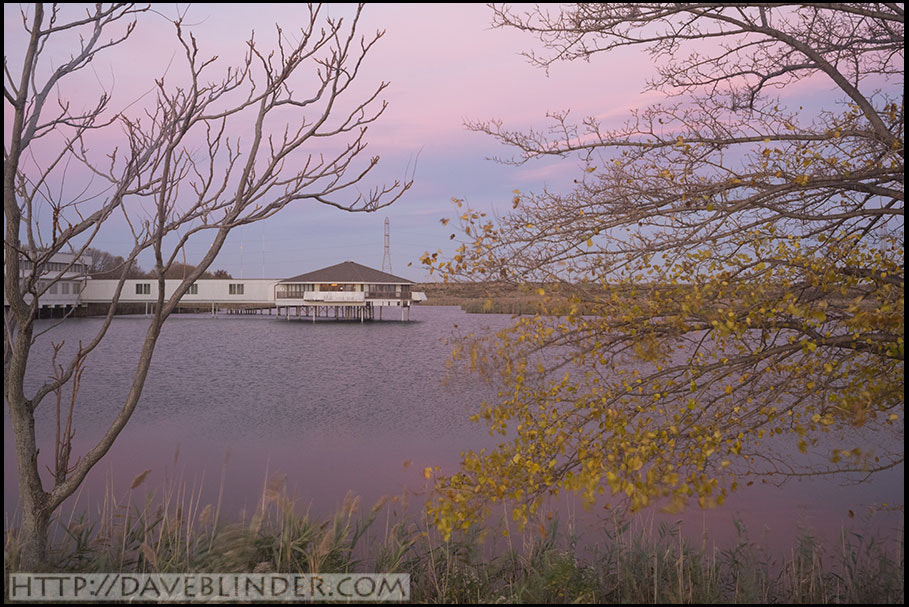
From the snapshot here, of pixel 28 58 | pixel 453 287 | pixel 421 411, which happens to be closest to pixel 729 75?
pixel 453 287

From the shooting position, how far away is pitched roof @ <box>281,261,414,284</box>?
5753cm

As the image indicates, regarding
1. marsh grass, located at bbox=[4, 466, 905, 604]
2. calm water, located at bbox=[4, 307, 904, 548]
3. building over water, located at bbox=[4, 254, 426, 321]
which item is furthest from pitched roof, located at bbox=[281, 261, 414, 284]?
marsh grass, located at bbox=[4, 466, 905, 604]

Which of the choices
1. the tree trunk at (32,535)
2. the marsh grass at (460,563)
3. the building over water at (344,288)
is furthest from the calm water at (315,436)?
the building over water at (344,288)

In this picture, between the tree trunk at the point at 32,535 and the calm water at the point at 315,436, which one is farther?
the calm water at the point at 315,436

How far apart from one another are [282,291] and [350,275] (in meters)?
7.43

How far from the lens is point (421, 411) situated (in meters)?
18.2

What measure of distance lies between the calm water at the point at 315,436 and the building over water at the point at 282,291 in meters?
24.3

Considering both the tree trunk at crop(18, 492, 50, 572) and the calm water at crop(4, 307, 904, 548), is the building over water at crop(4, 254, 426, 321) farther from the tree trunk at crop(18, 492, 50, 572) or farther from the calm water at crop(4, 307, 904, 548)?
the tree trunk at crop(18, 492, 50, 572)

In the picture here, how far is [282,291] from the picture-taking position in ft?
201

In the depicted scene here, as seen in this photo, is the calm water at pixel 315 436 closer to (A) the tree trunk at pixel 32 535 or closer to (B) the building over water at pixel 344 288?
(A) the tree trunk at pixel 32 535

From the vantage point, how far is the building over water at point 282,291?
188 feet

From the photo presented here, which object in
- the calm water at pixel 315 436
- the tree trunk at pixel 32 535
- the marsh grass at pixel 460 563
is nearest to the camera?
the tree trunk at pixel 32 535

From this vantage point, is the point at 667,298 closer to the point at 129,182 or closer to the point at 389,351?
the point at 129,182

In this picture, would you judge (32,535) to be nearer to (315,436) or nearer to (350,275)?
(315,436)
